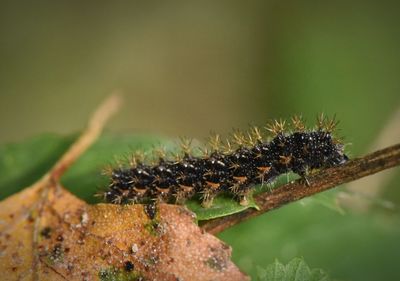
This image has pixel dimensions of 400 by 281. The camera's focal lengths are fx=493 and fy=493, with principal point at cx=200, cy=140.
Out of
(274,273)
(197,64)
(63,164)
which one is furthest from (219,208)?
(197,64)

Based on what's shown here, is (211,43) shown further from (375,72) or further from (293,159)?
(293,159)

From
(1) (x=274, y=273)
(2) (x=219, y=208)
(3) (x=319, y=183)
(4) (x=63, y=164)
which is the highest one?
(4) (x=63, y=164)

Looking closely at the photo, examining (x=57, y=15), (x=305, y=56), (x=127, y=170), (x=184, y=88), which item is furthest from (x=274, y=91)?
(x=127, y=170)

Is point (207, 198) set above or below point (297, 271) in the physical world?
above

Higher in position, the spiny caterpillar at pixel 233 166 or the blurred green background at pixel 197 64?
the blurred green background at pixel 197 64

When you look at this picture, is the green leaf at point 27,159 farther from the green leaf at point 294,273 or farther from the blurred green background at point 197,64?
the blurred green background at point 197,64

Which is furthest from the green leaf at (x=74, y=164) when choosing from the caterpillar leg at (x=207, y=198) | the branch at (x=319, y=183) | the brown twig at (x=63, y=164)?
the branch at (x=319, y=183)

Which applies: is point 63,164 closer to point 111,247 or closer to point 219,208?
point 111,247
